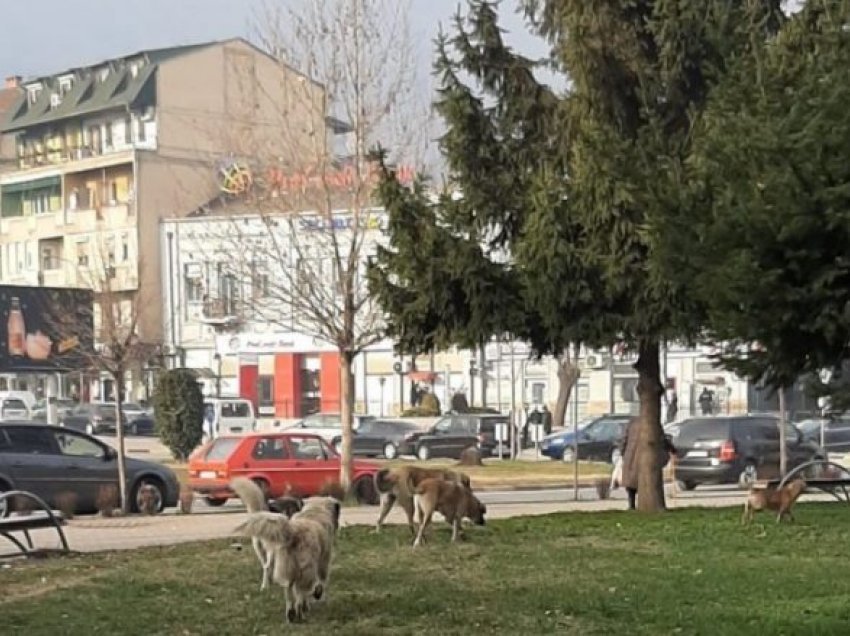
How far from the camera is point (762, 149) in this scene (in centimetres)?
923

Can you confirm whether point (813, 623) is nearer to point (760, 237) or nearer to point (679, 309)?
point (760, 237)

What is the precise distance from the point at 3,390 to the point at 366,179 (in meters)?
49.1

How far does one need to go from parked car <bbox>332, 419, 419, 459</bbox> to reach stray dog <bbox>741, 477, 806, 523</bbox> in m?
28.3

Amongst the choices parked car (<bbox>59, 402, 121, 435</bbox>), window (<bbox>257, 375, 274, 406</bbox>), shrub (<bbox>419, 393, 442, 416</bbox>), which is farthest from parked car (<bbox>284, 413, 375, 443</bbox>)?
window (<bbox>257, 375, 274, 406</bbox>)

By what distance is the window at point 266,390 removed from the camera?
73.5 m

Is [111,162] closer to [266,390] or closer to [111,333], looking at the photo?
[266,390]

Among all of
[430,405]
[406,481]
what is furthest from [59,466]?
[430,405]

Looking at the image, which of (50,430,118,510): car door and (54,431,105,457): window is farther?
Result: (54,431,105,457): window

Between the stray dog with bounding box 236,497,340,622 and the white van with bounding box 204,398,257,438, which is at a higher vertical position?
the stray dog with bounding box 236,497,340,622

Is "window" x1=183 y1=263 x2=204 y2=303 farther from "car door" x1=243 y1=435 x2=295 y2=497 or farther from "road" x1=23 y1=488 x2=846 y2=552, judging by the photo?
"car door" x1=243 y1=435 x2=295 y2=497

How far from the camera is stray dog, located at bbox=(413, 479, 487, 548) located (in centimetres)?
1503

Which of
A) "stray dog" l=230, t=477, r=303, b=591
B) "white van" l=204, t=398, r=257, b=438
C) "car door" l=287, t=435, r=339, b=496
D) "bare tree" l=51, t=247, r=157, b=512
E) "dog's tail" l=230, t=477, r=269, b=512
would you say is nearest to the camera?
"stray dog" l=230, t=477, r=303, b=591

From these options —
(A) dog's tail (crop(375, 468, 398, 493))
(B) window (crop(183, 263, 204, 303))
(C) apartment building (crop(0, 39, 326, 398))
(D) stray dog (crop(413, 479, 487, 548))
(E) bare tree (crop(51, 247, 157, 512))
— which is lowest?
(D) stray dog (crop(413, 479, 487, 548))

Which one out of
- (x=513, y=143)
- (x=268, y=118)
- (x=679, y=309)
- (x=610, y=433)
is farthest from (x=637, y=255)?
(x=610, y=433)
